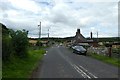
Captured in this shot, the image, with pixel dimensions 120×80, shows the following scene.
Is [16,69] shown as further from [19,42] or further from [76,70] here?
[19,42]

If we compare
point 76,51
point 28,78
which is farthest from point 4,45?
point 76,51

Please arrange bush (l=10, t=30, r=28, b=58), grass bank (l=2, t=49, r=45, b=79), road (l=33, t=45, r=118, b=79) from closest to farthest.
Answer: grass bank (l=2, t=49, r=45, b=79)
road (l=33, t=45, r=118, b=79)
bush (l=10, t=30, r=28, b=58)

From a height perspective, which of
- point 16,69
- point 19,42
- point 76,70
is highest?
point 19,42

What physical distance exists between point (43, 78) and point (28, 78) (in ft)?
2.81

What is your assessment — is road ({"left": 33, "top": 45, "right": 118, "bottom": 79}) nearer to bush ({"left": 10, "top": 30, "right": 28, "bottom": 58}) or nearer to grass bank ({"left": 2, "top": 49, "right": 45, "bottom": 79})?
grass bank ({"left": 2, "top": 49, "right": 45, "bottom": 79})

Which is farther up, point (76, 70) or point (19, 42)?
point (19, 42)

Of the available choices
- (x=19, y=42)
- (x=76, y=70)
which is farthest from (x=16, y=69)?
(x=19, y=42)

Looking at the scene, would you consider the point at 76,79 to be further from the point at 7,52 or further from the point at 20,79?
the point at 7,52

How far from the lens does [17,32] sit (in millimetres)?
33125

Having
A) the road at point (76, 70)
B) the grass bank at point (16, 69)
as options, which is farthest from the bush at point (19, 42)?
the grass bank at point (16, 69)

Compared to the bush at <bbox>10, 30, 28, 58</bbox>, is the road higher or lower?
lower

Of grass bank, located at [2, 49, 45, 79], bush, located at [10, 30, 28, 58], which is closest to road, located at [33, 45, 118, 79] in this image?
grass bank, located at [2, 49, 45, 79]

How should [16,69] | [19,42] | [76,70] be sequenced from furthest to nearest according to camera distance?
[19,42], [76,70], [16,69]

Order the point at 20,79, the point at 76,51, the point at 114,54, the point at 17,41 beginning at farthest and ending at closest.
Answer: the point at 76,51 → the point at 114,54 → the point at 17,41 → the point at 20,79
